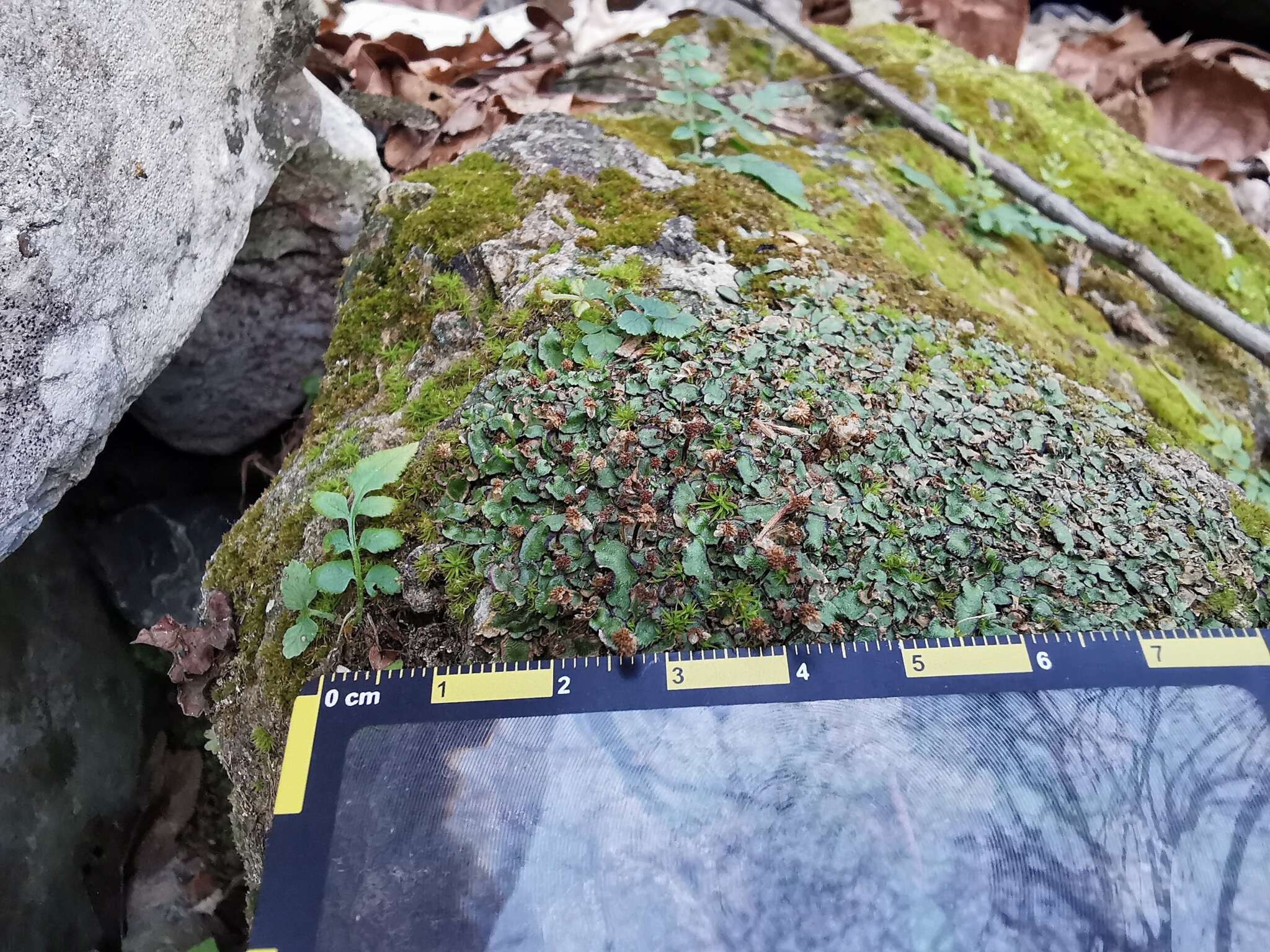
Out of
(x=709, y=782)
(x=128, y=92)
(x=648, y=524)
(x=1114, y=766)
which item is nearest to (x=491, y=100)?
(x=128, y=92)

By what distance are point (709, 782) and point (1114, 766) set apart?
91 cm

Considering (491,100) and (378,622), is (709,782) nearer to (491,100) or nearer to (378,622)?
(378,622)

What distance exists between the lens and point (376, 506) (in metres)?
2.10

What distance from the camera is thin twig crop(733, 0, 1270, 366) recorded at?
346cm

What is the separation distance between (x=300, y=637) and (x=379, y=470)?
0.50 meters

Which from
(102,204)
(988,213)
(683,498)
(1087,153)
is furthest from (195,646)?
(1087,153)

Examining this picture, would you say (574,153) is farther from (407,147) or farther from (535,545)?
(535,545)

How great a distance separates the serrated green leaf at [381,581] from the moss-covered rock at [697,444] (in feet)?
0.15

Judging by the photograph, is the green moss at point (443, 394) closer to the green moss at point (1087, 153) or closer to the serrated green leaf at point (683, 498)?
the serrated green leaf at point (683, 498)

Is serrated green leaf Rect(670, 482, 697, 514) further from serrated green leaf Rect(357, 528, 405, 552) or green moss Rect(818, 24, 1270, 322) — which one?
green moss Rect(818, 24, 1270, 322)

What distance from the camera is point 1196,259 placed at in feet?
12.8

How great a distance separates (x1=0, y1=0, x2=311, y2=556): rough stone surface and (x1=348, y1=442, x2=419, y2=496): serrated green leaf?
0.80 m

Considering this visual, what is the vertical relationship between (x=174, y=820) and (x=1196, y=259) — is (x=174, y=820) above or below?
below

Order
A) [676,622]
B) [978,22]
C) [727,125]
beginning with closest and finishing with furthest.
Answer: [676,622], [727,125], [978,22]
